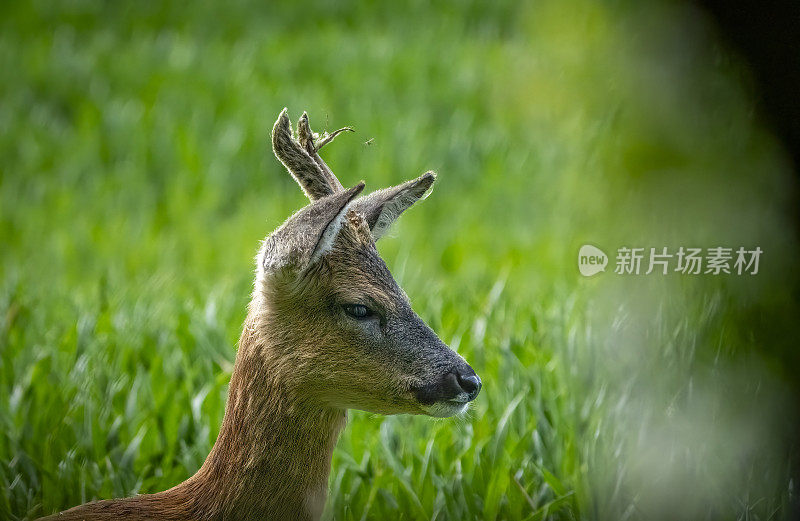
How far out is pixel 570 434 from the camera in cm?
342

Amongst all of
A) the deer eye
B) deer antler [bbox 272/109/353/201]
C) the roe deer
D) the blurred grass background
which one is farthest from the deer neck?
the blurred grass background

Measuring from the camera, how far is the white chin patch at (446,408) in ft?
7.96

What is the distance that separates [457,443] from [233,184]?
3.66 m

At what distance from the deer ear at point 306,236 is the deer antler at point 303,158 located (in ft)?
0.95

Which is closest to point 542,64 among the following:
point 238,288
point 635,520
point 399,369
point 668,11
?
point 668,11

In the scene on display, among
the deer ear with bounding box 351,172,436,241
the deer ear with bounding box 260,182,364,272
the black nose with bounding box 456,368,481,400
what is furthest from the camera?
the deer ear with bounding box 351,172,436,241

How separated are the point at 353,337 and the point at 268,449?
36 cm

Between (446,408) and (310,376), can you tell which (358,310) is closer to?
(310,376)

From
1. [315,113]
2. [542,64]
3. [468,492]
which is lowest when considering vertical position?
[468,492]

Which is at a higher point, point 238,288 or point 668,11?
point 668,11

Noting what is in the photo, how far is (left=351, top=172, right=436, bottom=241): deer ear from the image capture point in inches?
104

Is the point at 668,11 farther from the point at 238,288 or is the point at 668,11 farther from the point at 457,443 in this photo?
the point at 238,288

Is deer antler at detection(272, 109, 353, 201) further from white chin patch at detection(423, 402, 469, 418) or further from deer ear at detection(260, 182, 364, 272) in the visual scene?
white chin patch at detection(423, 402, 469, 418)

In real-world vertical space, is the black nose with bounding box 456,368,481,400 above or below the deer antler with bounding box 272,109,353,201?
below
